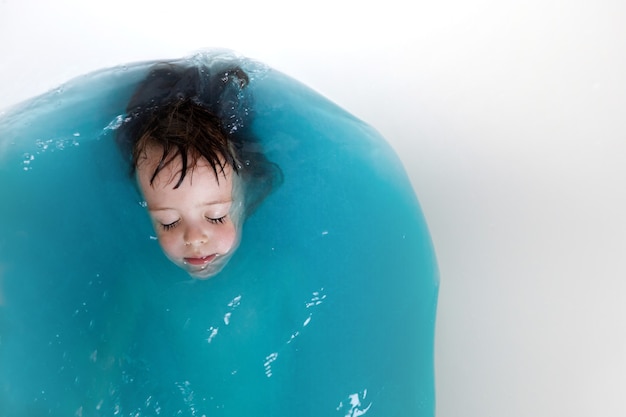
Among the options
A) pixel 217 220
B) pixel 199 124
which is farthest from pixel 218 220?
pixel 199 124

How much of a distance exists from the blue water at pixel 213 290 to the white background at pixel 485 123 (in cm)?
6

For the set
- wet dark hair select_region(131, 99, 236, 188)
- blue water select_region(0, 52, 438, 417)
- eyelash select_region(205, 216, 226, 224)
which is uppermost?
wet dark hair select_region(131, 99, 236, 188)

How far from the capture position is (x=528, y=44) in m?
0.88

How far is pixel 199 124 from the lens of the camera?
80cm

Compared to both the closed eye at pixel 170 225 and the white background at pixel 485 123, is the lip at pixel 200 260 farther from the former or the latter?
the white background at pixel 485 123

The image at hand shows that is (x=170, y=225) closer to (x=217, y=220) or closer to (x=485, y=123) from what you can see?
(x=217, y=220)

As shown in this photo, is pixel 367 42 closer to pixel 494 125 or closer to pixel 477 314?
pixel 494 125

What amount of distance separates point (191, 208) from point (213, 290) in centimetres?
19

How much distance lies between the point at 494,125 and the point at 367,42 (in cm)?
24

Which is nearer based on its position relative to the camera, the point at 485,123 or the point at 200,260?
the point at 200,260

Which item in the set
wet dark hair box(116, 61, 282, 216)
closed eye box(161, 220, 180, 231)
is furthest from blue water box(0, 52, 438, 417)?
closed eye box(161, 220, 180, 231)

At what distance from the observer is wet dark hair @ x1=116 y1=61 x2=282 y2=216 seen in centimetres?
77

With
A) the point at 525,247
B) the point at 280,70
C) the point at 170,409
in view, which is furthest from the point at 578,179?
the point at 170,409

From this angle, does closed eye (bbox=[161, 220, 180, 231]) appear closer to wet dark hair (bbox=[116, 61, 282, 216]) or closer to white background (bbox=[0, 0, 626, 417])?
wet dark hair (bbox=[116, 61, 282, 216])
